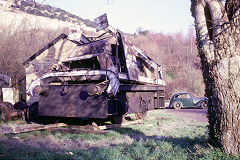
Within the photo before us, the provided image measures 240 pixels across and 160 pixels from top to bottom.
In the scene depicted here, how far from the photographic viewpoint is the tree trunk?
347 cm

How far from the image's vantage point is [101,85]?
629cm

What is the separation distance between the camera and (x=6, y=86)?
44.2 feet

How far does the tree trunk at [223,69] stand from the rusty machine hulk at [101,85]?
2871mm

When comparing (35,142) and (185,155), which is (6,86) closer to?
(35,142)

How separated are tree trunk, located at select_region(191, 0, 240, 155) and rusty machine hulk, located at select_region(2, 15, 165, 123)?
287cm

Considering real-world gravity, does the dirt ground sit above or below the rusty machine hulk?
below

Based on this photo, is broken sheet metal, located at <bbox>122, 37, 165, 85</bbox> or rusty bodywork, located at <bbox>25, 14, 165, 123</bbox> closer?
rusty bodywork, located at <bbox>25, 14, 165, 123</bbox>

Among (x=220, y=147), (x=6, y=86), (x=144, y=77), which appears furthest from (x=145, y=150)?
(x=6, y=86)

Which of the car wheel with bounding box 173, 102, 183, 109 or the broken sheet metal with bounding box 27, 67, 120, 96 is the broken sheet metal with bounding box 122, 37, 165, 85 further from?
the car wheel with bounding box 173, 102, 183, 109

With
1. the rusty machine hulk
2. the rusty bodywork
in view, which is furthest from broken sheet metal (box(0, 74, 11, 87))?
the rusty bodywork

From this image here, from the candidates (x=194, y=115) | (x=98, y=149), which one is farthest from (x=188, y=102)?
(x=98, y=149)

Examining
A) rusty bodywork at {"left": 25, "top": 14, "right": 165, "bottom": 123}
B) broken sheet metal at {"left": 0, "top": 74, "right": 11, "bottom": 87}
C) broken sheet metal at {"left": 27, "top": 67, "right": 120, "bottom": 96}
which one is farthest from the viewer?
broken sheet metal at {"left": 0, "top": 74, "right": 11, "bottom": 87}

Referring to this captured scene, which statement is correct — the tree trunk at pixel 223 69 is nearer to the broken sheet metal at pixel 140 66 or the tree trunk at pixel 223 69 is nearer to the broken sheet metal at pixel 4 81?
the broken sheet metal at pixel 140 66

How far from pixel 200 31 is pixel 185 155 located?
2.19 m
